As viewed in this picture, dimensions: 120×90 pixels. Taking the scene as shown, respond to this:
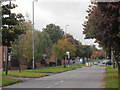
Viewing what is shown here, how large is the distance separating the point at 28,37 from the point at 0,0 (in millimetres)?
30761

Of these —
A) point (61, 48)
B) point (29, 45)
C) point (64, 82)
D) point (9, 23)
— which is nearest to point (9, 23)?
point (9, 23)

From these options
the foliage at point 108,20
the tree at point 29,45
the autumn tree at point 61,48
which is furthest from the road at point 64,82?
the autumn tree at point 61,48

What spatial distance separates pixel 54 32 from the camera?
9844 centimetres

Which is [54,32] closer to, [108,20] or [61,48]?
[61,48]

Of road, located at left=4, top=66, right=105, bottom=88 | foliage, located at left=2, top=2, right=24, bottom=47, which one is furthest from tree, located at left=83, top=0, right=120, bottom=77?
foliage, located at left=2, top=2, right=24, bottom=47

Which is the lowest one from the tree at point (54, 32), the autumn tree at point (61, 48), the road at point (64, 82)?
the road at point (64, 82)

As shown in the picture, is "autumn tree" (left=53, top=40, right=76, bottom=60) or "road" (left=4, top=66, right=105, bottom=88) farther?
"autumn tree" (left=53, top=40, right=76, bottom=60)

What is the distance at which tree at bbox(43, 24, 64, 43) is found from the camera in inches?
3809

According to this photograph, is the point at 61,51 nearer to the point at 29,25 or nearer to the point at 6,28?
the point at 29,25

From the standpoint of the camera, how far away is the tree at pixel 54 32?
317 feet

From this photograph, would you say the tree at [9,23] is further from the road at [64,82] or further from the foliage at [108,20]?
the foliage at [108,20]

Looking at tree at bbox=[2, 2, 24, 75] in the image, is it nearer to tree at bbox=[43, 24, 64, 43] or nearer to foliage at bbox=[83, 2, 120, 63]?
foliage at bbox=[83, 2, 120, 63]

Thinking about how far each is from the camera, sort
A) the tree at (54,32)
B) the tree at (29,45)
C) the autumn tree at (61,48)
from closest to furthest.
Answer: the tree at (29,45)
the autumn tree at (61,48)
the tree at (54,32)

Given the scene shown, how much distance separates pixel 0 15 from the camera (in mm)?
24125
